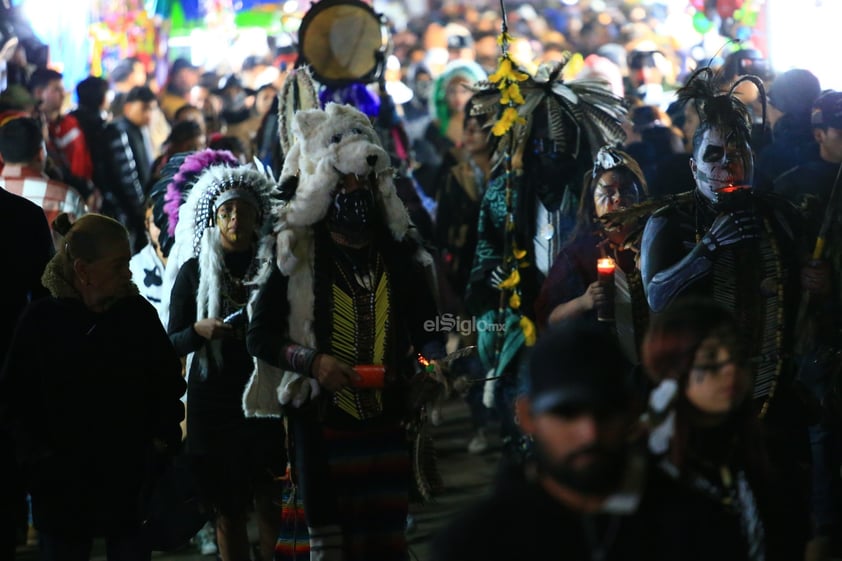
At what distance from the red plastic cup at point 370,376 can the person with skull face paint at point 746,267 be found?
1.21 m

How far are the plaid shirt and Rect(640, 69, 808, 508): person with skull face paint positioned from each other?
4.05 meters

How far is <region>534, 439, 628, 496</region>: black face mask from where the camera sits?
342cm

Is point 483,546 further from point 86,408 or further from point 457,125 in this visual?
point 457,125

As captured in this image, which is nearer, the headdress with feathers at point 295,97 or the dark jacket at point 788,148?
the dark jacket at point 788,148

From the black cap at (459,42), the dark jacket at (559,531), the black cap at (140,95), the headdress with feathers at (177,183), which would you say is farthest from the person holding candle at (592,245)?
the black cap at (459,42)

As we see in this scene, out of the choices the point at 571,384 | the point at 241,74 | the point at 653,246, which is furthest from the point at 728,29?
the point at 571,384

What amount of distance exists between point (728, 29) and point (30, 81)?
22.4ft

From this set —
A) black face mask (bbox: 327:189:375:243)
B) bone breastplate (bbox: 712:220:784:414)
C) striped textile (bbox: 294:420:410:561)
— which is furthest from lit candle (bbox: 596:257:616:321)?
striped textile (bbox: 294:420:410:561)

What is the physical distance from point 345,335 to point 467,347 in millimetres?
791

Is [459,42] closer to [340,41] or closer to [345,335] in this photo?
[340,41]

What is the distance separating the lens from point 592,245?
7430mm

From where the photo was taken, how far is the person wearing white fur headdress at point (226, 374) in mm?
7000

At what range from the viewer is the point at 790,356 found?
6.21 meters

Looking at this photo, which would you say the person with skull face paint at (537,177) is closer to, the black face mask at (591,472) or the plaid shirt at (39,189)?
the plaid shirt at (39,189)
